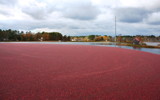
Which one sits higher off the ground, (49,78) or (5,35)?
(5,35)

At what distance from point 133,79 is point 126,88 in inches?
35.5

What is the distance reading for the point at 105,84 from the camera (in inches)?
146

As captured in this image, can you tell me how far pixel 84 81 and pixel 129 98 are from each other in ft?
4.69

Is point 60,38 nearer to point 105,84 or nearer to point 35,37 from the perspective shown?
point 35,37

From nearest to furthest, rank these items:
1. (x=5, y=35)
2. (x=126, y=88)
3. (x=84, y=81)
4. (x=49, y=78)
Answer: (x=126, y=88), (x=84, y=81), (x=49, y=78), (x=5, y=35)

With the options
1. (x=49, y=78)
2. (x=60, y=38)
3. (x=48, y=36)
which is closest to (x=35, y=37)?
(x=48, y=36)

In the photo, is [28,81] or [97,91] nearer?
[97,91]

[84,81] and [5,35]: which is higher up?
[5,35]

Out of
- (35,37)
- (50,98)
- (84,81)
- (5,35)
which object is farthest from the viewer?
(35,37)

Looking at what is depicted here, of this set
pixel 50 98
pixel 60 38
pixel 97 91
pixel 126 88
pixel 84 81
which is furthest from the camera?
pixel 60 38

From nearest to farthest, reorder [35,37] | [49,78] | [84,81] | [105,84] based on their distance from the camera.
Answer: [105,84], [84,81], [49,78], [35,37]

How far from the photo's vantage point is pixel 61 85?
3596mm

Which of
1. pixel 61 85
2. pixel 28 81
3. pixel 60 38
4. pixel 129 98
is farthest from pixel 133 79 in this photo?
pixel 60 38

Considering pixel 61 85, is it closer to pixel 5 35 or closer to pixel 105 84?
pixel 105 84
